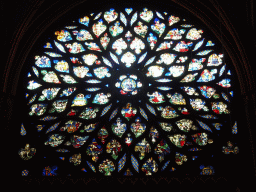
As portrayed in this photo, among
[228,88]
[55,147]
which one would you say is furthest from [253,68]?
[55,147]

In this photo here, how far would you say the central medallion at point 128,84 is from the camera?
39.4 ft

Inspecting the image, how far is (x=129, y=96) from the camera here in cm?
1190

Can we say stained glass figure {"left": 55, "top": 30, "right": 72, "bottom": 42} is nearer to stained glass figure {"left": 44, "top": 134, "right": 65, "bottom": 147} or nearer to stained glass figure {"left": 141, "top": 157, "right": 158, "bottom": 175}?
stained glass figure {"left": 44, "top": 134, "right": 65, "bottom": 147}

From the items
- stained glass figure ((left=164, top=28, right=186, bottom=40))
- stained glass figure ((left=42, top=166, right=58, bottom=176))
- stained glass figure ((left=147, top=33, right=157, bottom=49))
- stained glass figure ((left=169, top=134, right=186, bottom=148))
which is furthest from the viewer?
stained glass figure ((left=164, top=28, right=186, bottom=40))

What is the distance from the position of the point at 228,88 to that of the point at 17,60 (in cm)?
535

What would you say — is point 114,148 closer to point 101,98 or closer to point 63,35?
point 101,98

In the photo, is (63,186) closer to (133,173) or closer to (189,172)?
(133,173)

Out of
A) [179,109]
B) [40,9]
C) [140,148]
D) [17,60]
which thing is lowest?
[140,148]

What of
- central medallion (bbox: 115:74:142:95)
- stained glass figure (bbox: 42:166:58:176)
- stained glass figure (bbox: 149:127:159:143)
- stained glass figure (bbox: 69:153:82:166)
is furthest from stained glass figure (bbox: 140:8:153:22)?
stained glass figure (bbox: 42:166:58:176)

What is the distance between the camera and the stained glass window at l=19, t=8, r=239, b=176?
36.3 ft

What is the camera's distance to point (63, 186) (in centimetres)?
1054

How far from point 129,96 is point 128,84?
0.40 meters

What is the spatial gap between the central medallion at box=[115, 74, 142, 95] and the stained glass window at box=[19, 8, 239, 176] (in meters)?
0.03

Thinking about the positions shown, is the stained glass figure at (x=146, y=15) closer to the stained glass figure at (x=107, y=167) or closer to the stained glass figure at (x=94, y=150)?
the stained glass figure at (x=94, y=150)
